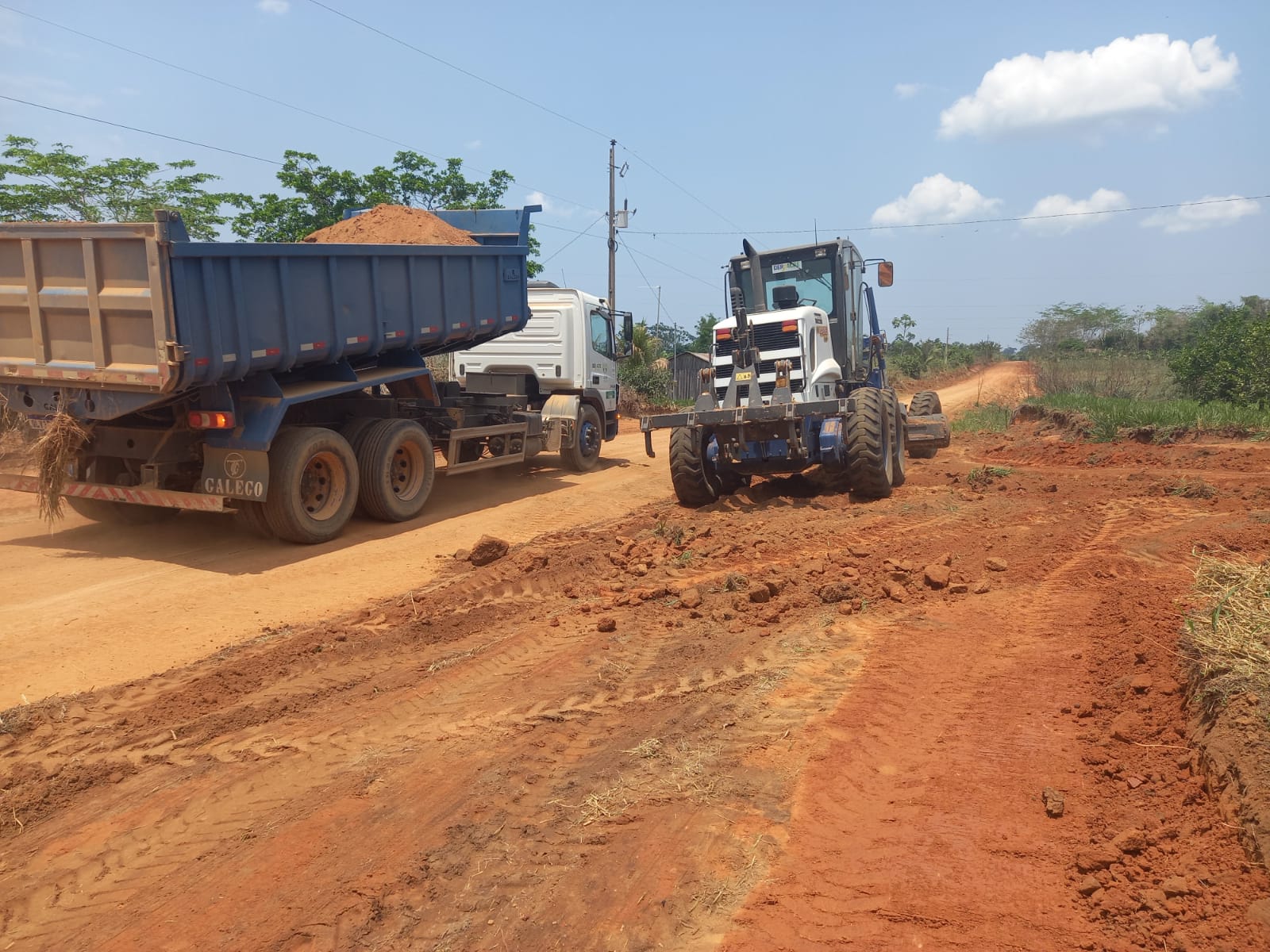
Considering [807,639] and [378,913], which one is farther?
[807,639]

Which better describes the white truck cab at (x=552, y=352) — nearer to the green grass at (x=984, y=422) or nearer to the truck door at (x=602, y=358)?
the truck door at (x=602, y=358)

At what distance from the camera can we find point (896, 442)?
435 inches

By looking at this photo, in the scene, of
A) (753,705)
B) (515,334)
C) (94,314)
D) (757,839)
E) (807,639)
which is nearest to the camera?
(757,839)

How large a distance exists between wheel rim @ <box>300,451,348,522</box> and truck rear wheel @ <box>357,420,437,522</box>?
349 millimetres

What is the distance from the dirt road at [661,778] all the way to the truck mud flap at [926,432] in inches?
283

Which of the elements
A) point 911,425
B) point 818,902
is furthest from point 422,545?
point 911,425

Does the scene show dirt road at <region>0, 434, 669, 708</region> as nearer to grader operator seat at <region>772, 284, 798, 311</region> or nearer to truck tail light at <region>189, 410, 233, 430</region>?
truck tail light at <region>189, 410, 233, 430</region>

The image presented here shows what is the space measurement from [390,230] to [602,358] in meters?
4.48

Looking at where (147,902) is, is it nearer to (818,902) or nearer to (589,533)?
(818,902)

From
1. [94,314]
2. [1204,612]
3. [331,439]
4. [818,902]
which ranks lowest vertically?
[818,902]

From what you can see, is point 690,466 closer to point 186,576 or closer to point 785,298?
point 785,298

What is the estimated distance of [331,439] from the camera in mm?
9203

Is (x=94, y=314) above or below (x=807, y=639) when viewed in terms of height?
above

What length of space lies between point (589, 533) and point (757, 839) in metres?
5.96
